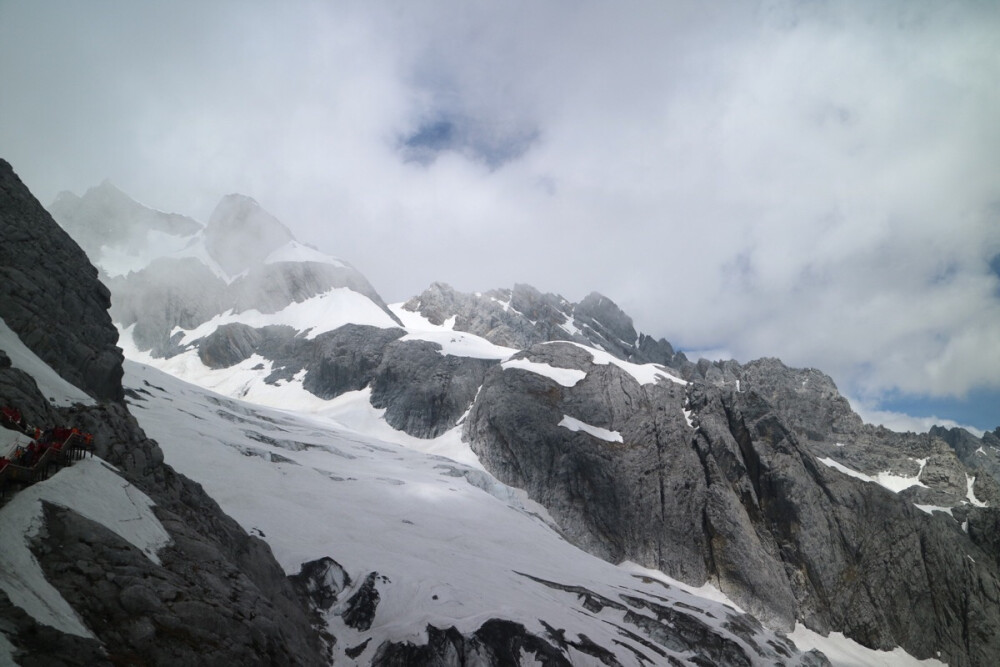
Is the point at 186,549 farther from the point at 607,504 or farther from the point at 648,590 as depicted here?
the point at 607,504

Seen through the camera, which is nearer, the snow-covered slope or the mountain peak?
the snow-covered slope

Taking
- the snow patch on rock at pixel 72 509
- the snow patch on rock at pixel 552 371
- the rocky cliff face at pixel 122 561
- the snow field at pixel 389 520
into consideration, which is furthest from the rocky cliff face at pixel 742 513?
the snow patch on rock at pixel 72 509

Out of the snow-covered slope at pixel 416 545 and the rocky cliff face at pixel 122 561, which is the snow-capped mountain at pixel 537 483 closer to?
the snow-covered slope at pixel 416 545

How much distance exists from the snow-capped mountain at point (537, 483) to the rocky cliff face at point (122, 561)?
895cm

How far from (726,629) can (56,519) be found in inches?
2111

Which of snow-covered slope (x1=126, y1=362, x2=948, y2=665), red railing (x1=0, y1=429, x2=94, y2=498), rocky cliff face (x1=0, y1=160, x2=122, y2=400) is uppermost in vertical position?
rocky cliff face (x1=0, y1=160, x2=122, y2=400)

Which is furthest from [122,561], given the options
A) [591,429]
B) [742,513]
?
[742,513]

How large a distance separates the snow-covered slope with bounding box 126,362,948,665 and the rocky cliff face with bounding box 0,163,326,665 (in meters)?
7.33

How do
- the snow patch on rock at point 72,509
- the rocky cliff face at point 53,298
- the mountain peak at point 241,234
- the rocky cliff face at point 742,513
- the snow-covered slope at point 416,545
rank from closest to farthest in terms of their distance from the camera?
1. the snow patch on rock at point 72,509
2. the rocky cliff face at point 53,298
3. the snow-covered slope at point 416,545
4. the rocky cliff face at point 742,513
5. the mountain peak at point 241,234

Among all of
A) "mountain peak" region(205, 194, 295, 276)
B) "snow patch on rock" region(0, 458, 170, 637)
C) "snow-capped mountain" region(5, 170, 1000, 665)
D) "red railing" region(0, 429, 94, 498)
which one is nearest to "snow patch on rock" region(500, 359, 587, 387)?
"snow-capped mountain" region(5, 170, 1000, 665)

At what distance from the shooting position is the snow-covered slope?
1321 inches

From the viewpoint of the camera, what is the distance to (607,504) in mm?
81625

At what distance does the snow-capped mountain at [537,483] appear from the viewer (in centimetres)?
3731

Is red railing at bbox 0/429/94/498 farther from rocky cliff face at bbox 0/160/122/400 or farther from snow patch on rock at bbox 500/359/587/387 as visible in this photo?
snow patch on rock at bbox 500/359/587/387
